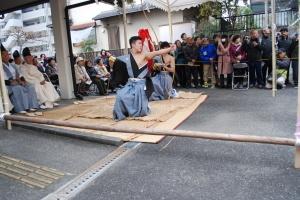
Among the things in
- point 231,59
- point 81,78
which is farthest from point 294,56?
point 81,78

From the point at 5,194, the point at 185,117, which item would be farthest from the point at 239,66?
the point at 5,194

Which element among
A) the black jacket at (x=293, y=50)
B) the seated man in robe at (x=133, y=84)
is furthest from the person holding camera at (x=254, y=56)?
the seated man in robe at (x=133, y=84)

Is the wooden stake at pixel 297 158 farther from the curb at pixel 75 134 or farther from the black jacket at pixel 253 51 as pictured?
the black jacket at pixel 253 51

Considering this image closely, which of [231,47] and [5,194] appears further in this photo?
[231,47]

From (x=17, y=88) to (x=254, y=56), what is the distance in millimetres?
5958

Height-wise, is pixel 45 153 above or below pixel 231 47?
below

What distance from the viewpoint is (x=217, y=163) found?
3773 millimetres

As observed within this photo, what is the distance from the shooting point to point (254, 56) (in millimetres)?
9305

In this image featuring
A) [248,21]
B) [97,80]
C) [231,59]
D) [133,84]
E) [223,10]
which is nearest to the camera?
[133,84]

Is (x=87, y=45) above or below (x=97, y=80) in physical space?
above

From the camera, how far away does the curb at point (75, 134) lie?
478cm

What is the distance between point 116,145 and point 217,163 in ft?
4.94

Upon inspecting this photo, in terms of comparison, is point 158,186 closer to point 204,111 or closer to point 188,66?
point 204,111

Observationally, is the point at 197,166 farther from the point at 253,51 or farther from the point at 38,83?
the point at 253,51
